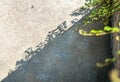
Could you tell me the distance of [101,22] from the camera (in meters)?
6.11

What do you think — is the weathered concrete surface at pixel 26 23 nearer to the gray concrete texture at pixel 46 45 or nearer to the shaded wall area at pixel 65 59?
the gray concrete texture at pixel 46 45

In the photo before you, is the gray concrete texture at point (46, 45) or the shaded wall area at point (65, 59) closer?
the gray concrete texture at point (46, 45)

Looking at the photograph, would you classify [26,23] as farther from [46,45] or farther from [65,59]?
[65,59]

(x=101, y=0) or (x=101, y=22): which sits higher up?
(x=101, y=0)

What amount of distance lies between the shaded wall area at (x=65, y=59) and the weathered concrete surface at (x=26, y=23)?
25 cm

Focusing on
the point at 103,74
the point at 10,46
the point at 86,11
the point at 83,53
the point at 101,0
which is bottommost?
the point at 103,74

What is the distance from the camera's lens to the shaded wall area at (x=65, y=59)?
6.34 meters

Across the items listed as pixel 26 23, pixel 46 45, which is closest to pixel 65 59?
pixel 46 45

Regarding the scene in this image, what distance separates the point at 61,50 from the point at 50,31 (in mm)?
565

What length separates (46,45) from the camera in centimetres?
633

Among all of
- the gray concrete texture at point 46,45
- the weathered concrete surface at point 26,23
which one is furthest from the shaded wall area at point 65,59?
the weathered concrete surface at point 26,23

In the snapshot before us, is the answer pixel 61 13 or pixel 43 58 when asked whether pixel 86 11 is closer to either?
pixel 61 13

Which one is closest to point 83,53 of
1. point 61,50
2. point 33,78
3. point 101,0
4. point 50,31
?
point 61,50

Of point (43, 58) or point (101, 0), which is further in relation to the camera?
point (43, 58)
